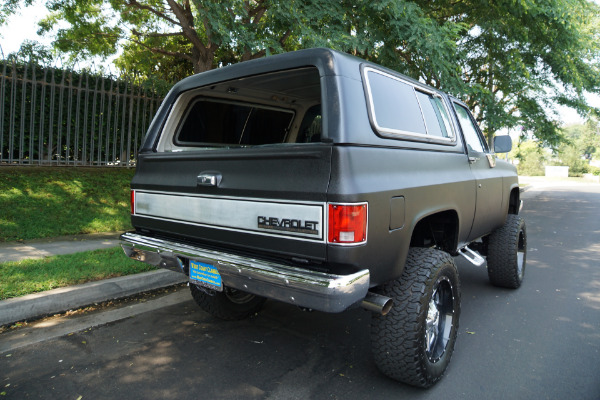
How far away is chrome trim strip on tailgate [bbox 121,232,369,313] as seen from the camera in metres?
2.12

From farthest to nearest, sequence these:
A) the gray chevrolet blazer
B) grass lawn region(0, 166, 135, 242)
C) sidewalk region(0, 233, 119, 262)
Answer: grass lawn region(0, 166, 135, 242) < sidewalk region(0, 233, 119, 262) < the gray chevrolet blazer

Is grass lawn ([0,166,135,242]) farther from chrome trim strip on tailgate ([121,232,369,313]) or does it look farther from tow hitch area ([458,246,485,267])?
tow hitch area ([458,246,485,267])

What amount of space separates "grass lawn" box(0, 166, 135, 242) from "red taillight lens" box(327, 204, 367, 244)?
5573 mm

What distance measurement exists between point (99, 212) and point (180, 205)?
508cm

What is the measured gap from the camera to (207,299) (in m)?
3.59

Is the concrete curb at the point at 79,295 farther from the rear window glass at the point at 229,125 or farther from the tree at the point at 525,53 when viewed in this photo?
the tree at the point at 525,53

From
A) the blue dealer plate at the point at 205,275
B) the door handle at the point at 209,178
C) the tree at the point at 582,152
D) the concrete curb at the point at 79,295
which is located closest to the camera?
the blue dealer plate at the point at 205,275

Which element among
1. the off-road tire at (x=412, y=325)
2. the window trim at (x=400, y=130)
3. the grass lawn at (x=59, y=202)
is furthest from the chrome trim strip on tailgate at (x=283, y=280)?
the grass lawn at (x=59, y=202)

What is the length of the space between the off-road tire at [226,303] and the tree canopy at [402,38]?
14.1 feet

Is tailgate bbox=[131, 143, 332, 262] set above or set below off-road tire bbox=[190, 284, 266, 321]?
above

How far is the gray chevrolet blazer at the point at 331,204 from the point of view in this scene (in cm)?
225

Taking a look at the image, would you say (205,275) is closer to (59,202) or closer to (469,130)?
(469,130)

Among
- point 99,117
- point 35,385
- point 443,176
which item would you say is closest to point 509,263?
point 443,176

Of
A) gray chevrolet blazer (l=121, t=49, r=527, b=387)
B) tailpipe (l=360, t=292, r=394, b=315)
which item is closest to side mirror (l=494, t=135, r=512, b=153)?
gray chevrolet blazer (l=121, t=49, r=527, b=387)
